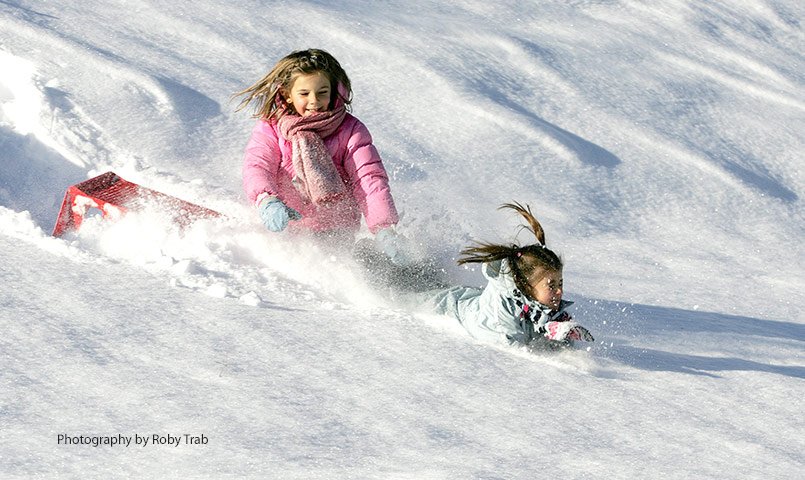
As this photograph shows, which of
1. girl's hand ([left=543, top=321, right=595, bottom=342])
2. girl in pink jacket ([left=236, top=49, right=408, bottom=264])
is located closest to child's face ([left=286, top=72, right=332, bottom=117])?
girl in pink jacket ([left=236, top=49, right=408, bottom=264])

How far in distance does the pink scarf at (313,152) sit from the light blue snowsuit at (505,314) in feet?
2.70

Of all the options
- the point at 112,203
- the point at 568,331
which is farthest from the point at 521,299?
the point at 112,203

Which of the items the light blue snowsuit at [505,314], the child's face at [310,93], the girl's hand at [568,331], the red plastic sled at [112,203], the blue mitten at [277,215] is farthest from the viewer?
the child's face at [310,93]

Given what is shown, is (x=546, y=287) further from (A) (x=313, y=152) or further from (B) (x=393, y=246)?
(A) (x=313, y=152)

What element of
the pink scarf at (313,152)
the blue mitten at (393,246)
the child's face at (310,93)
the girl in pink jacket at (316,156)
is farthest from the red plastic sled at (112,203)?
the blue mitten at (393,246)

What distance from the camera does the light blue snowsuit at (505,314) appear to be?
2.92 m

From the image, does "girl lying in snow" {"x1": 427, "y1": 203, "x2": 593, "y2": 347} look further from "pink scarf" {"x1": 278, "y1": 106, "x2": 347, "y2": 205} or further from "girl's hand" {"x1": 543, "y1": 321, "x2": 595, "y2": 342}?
"pink scarf" {"x1": 278, "y1": 106, "x2": 347, "y2": 205}

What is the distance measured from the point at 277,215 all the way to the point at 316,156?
375 millimetres

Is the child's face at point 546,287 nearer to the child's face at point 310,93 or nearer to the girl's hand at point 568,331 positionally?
the girl's hand at point 568,331

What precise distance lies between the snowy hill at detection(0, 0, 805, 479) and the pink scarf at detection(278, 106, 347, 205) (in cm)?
22

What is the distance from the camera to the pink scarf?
3537 mm

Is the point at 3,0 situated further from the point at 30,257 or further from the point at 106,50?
the point at 30,257

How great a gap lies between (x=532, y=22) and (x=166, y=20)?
2396mm

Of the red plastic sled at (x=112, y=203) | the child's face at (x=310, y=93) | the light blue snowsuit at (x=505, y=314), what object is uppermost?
the child's face at (x=310, y=93)
